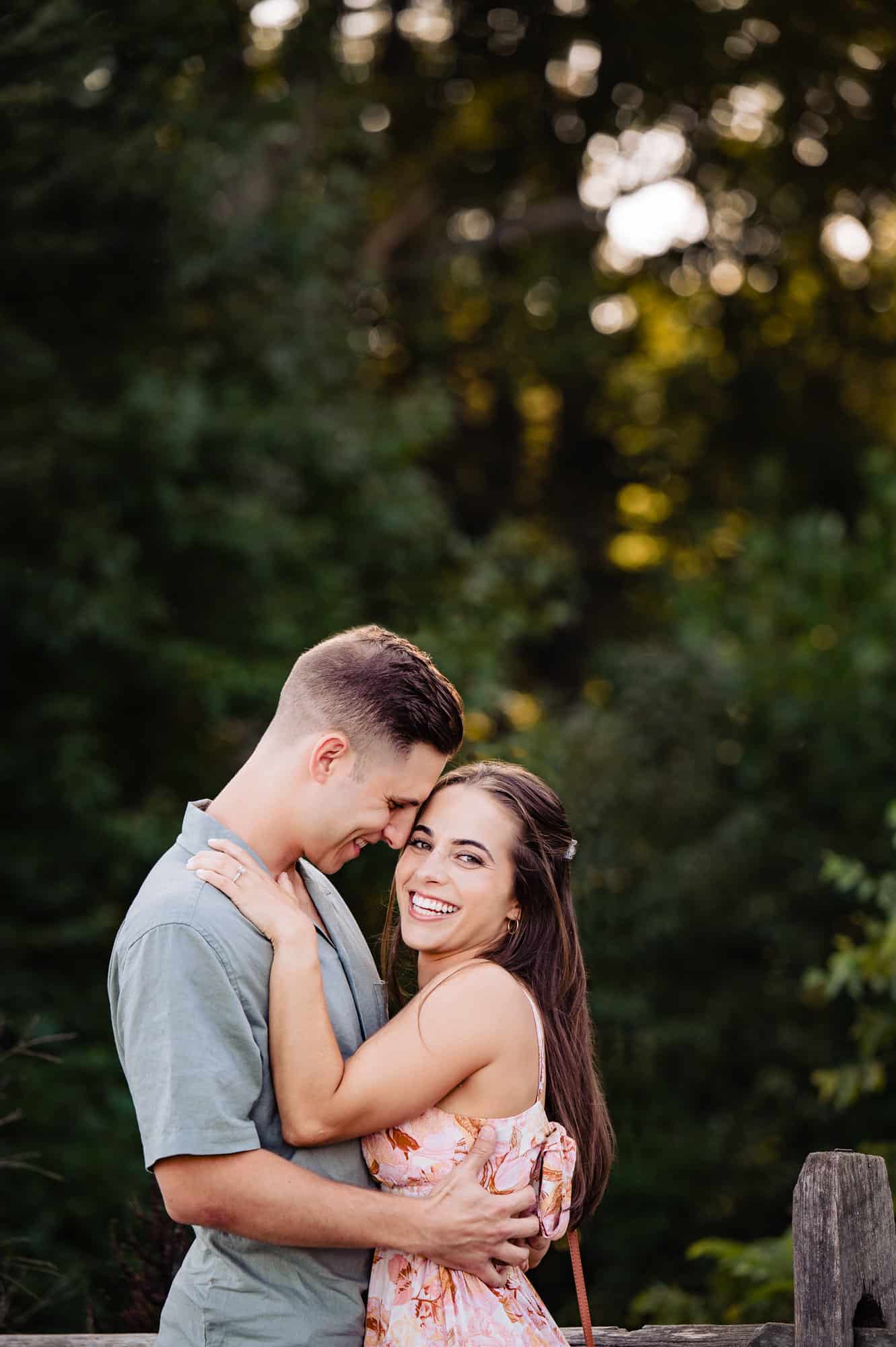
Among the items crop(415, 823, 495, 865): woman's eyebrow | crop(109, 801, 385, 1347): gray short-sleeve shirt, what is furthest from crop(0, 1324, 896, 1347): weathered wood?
crop(415, 823, 495, 865): woman's eyebrow

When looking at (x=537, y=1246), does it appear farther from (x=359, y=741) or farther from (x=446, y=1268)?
(x=359, y=741)

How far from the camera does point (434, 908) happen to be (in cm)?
267

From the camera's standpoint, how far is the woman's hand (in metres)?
2.36

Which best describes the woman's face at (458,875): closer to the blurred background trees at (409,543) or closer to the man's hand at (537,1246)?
the man's hand at (537,1246)

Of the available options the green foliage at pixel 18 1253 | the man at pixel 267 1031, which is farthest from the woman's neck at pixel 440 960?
the green foliage at pixel 18 1253

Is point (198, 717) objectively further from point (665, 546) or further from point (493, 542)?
point (665, 546)

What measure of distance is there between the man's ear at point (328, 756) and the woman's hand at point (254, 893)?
19 centimetres

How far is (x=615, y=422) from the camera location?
1723 centimetres

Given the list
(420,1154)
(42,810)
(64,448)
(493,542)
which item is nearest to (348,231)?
(493,542)

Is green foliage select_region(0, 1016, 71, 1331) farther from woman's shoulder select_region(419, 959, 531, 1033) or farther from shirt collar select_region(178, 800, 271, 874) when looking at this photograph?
woman's shoulder select_region(419, 959, 531, 1033)

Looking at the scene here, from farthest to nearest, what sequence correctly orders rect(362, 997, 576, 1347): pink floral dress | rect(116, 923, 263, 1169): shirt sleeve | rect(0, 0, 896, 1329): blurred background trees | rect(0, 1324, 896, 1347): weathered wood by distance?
rect(0, 0, 896, 1329): blurred background trees < rect(0, 1324, 896, 1347): weathered wood < rect(362, 997, 576, 1347): pink floral dress < rect(116, 923, 263, 1169): shirt sleeve

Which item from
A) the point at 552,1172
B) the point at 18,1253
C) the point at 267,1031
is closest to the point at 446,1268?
the point at 552,1172

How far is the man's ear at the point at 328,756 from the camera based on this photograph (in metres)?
2.57

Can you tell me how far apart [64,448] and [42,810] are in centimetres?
196
